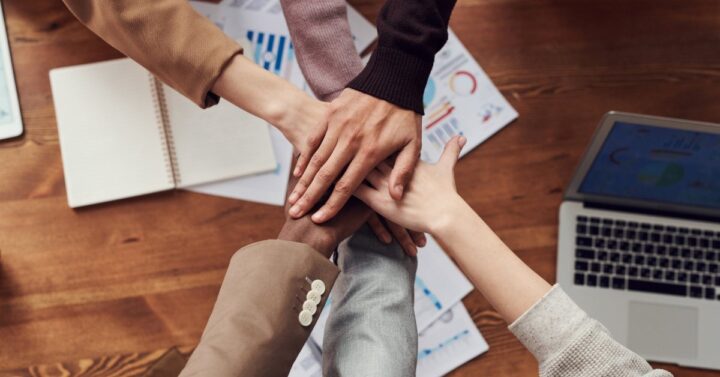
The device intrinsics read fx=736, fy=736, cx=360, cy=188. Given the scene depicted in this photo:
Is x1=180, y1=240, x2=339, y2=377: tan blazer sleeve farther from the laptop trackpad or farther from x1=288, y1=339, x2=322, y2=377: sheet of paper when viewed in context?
the laptop trackpad

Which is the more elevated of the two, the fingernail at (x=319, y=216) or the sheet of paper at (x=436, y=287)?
the fingernail at (x=319, y=216)

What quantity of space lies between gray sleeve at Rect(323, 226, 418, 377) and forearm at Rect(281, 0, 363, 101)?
0.73ft

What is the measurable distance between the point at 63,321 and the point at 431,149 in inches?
24.3

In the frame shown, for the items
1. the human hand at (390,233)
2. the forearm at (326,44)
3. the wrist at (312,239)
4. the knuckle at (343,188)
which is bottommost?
the human hand at (390,233)

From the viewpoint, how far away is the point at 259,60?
118 centimetres

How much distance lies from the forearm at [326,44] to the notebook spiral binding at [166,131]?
26 centimetres

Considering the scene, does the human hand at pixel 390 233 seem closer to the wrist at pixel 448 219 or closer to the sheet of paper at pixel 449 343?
the wrist at pixel 448 219

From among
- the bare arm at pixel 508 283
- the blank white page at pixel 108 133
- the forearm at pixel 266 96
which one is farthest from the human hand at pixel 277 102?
the blank white page at pixel 108 133

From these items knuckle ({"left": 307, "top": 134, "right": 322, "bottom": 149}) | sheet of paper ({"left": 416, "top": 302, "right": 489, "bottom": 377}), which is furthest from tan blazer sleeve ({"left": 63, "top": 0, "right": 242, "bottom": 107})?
sheet of paper ({"left": 416, "top": 302, "right": 489, "bottom": 377})

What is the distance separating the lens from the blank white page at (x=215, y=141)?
1.14 m

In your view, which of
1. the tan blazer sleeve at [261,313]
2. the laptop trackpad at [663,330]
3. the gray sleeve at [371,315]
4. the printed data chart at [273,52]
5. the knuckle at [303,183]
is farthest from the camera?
the printed data chart at [273,52]

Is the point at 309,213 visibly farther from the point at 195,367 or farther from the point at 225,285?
the point at 195,367

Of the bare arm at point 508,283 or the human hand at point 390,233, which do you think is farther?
the human hand at point 390,233

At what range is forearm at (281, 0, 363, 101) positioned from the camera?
103cm
